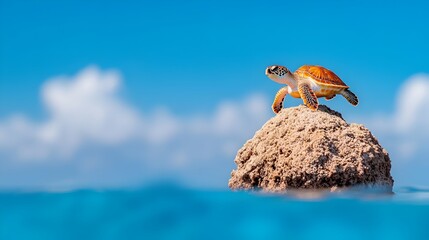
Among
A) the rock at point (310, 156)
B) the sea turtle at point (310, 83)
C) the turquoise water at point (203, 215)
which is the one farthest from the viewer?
the sea turtle at point (310, 83)

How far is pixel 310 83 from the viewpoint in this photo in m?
6.98

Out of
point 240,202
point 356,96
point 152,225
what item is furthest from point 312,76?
point 152,225

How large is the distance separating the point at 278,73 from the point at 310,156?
170 centimetres

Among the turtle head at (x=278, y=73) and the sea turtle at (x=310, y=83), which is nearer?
the sea turtle at (x=310, y=83)

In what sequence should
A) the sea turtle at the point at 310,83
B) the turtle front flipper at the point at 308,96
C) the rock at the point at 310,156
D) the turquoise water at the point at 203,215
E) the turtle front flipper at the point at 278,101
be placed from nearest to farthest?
the rock at the point at 310,156, the turquoise water at the point at 203,215, the turtle front flipper at the point at 308,96, the sea turtle at the point at 310,83, the turtle front flipper at the point at 278,101

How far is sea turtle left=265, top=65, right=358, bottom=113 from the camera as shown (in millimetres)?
6859

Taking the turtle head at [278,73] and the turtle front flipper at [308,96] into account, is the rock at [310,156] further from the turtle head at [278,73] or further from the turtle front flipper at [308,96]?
the turtle head at [278,73]

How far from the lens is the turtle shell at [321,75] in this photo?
22.7 ft

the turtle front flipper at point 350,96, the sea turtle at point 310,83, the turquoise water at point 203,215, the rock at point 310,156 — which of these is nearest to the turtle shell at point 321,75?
the sea turtle at point 310,83

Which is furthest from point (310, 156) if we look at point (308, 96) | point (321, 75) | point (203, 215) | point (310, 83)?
point (203, 215)

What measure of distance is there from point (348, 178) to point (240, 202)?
62.6 inches

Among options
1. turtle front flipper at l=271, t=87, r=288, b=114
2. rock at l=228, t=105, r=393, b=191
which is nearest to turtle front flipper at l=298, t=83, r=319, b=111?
rock at l=228, t=105, r=393, b=191

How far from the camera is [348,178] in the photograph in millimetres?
6082

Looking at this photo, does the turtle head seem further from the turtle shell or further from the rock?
the rock
